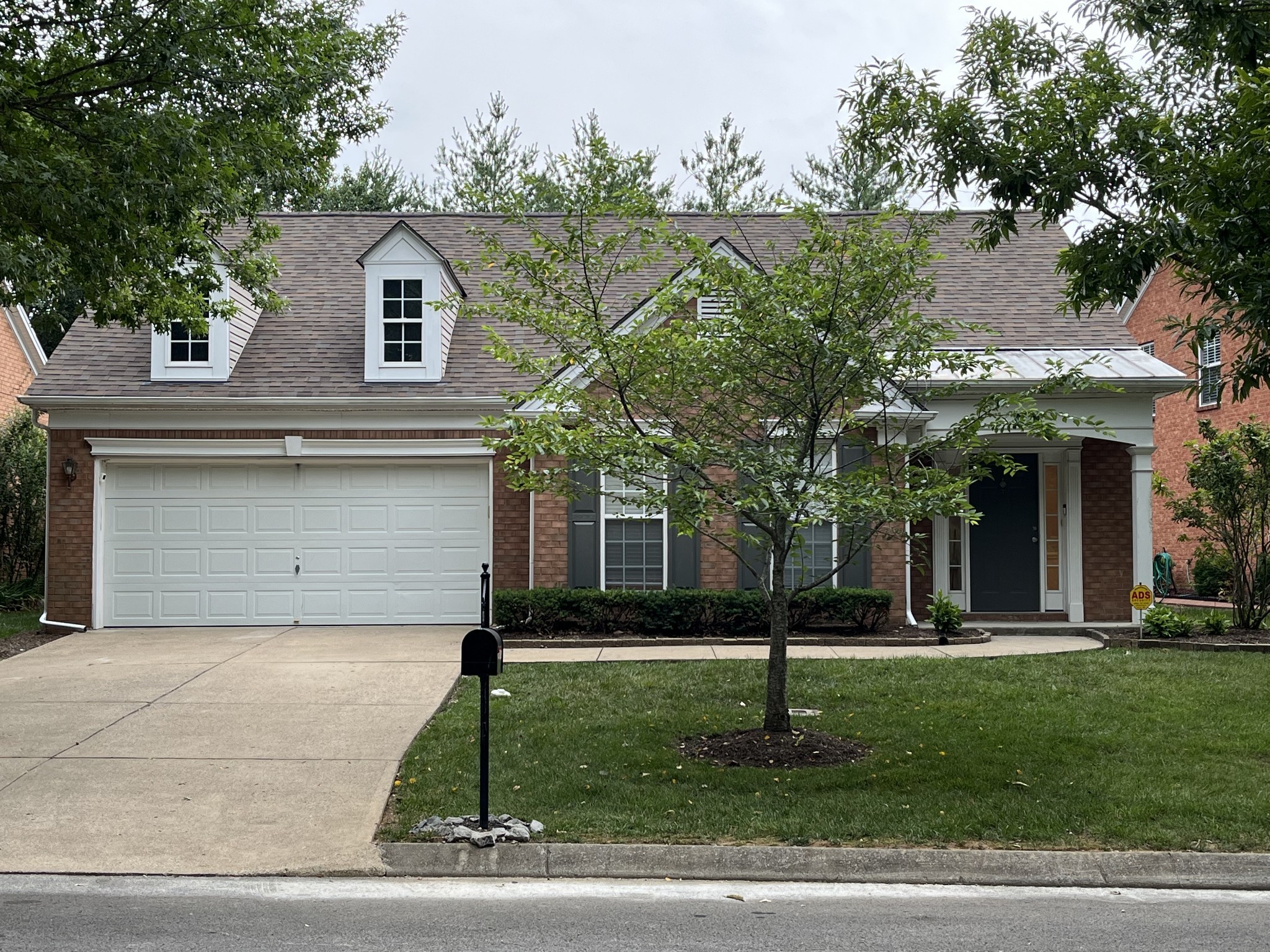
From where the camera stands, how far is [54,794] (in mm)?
7379

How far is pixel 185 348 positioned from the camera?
631 inches

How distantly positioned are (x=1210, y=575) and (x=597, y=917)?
60.7ft

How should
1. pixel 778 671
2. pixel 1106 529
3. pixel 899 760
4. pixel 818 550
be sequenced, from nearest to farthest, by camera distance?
1. pixel 899 760
2. pixel 778 671
3. pixel 818 550
4. pixel 1106 529

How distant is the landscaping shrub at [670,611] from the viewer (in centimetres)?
1425

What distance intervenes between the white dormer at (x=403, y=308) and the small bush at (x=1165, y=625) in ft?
32.7

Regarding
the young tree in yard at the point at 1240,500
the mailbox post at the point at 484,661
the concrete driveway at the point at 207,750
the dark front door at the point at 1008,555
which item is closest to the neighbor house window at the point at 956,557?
the dark front door at the point at 1008,555

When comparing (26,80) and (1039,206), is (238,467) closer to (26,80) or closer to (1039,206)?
(26,80)

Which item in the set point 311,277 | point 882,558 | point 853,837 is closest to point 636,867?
point 853,837

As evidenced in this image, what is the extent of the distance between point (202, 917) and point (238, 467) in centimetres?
1123

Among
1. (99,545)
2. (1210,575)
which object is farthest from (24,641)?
(1210,575)

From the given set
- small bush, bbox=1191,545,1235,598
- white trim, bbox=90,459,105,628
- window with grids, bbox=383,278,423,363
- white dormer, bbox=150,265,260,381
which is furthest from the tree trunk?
small bush, bbox=1191,545,1235,598

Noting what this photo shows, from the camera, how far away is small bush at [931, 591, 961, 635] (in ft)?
46.0

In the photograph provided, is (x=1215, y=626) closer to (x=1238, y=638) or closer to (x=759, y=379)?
(x=1238, y=638)

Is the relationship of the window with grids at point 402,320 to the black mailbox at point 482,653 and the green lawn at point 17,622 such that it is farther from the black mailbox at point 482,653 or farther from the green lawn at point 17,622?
the black mailbox at point 482,653
